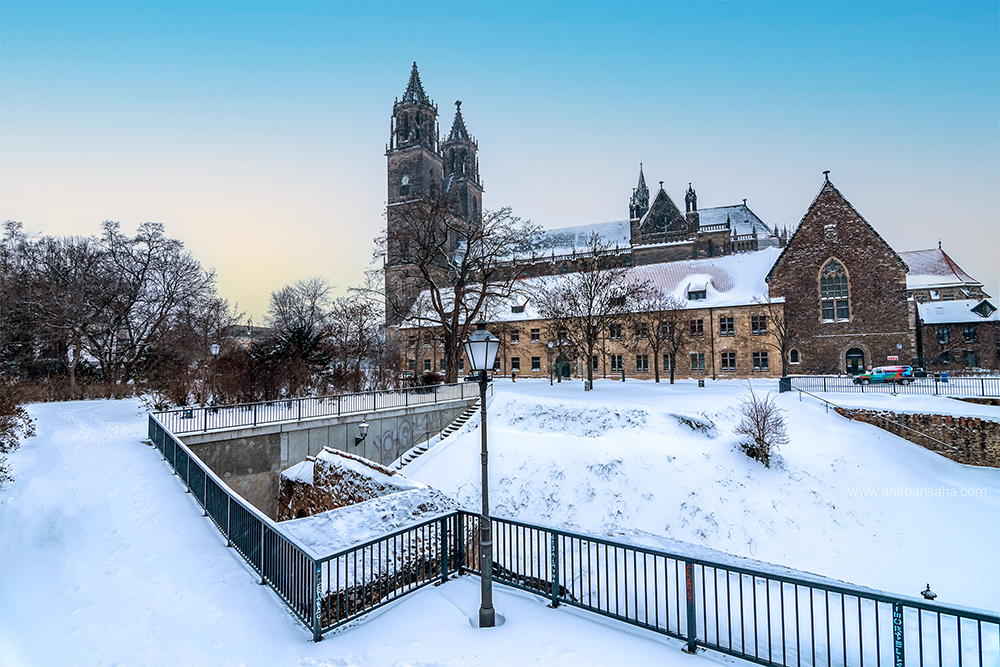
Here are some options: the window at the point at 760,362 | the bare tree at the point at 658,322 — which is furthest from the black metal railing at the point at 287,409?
the window at the point at 760,362

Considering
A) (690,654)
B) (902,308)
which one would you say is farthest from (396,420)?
(902,308)

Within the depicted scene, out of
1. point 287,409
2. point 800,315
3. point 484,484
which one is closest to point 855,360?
point 800,315

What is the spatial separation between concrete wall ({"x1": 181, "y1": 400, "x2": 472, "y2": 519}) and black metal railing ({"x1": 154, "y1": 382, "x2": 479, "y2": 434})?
326 mm

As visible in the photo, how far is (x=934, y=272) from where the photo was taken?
185 ft

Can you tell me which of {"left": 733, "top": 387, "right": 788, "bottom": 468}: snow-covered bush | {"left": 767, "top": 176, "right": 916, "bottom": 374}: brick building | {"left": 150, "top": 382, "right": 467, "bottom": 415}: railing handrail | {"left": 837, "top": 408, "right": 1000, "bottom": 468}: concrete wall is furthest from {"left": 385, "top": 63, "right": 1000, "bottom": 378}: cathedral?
{"left": 733, "top": 387, "right": 788, "bottom": 468}: snow-covered bush

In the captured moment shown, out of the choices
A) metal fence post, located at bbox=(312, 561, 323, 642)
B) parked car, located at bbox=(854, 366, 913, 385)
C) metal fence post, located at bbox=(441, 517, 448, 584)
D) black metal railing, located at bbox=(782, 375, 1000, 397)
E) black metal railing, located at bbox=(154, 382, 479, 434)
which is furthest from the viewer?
parked car, located at bbox=(854, 366, 913, 385)

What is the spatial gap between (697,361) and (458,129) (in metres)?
66.9

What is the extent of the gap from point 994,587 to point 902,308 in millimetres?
32530

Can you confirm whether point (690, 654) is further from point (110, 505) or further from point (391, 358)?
point (391, 358)

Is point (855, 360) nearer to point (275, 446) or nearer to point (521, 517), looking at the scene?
point (521, 517)

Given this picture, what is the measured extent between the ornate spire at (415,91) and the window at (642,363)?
55938 millimetres

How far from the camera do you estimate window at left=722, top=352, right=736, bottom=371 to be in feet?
138

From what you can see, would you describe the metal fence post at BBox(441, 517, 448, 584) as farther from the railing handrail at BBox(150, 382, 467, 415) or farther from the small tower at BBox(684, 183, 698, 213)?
the small tower at BBox(684, 183, 698, 213)

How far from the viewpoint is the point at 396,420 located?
23.2 metres
